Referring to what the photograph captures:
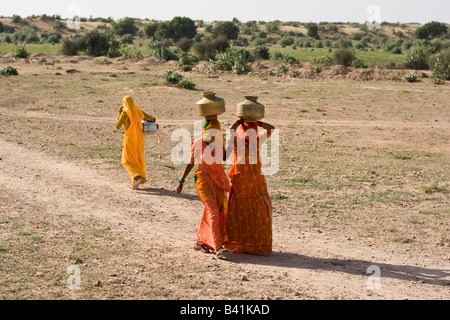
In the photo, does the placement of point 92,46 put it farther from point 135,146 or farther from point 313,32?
point 313,32

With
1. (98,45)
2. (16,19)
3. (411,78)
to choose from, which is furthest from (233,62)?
(16,19)

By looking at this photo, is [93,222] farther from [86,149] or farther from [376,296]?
[86,149]

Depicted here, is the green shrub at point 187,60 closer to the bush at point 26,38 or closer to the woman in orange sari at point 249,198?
the woman in orange sari at point 249,198

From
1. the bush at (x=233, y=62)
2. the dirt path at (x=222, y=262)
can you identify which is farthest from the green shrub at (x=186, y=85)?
the dirt path at (x=222, y=262)

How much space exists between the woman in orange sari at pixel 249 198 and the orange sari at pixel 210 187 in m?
0.11

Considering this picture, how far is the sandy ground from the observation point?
250 inches

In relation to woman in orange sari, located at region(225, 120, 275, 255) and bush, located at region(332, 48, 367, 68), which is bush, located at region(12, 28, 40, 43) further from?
woman in orange sari, located at region(225, 120, 275, 255)

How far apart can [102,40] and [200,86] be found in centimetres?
1801

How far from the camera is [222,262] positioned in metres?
7.06

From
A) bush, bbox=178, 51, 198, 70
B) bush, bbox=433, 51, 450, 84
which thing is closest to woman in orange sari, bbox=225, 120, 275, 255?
bush, bbox=433, 51, 450, 84

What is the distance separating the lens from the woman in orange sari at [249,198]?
715 cm

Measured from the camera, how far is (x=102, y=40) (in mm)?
41406

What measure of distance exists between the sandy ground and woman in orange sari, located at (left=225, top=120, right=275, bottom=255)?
22 cm

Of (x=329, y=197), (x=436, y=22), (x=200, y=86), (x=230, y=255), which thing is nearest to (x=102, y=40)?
(x=200, y=86)
